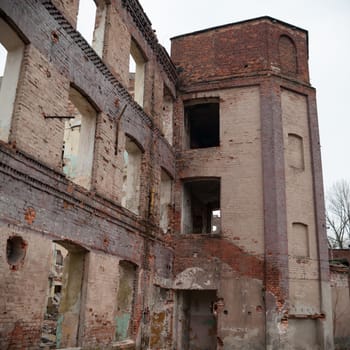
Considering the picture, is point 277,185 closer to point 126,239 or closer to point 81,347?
point 126,239

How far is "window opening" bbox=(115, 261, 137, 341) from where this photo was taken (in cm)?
1098

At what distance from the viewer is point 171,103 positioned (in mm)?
16031

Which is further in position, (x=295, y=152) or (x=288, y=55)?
(x=288, y=55)

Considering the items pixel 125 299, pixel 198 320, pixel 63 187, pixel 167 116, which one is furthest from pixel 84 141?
pixel 198 320

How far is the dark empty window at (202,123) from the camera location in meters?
16.8

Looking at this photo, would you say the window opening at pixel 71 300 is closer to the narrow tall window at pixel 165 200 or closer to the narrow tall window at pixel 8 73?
the narrow tall window at pixel 8 73

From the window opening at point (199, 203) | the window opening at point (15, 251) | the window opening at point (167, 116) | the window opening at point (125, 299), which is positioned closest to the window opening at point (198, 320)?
the window opening at point (199, 203)

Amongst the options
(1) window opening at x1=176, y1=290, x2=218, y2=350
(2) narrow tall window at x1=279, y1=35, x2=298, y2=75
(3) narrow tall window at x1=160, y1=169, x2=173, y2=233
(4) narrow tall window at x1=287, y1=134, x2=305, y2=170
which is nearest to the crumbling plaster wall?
(3) narrow tall window at x1=160, y1=169, x2=173, y2=233

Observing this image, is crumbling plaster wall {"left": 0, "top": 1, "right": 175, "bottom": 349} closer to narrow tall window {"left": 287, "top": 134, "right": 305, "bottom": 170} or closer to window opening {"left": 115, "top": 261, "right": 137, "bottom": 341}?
window opening {"left": 115, "top": 261, "right": 137, "bottom": 341}

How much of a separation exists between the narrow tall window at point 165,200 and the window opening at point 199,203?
68cm

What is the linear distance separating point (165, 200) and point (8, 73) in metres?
7.85

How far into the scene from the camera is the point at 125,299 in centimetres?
1137

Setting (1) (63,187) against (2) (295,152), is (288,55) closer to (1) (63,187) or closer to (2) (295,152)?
(2) (295,152)

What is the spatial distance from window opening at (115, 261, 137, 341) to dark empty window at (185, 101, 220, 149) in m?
6.40
